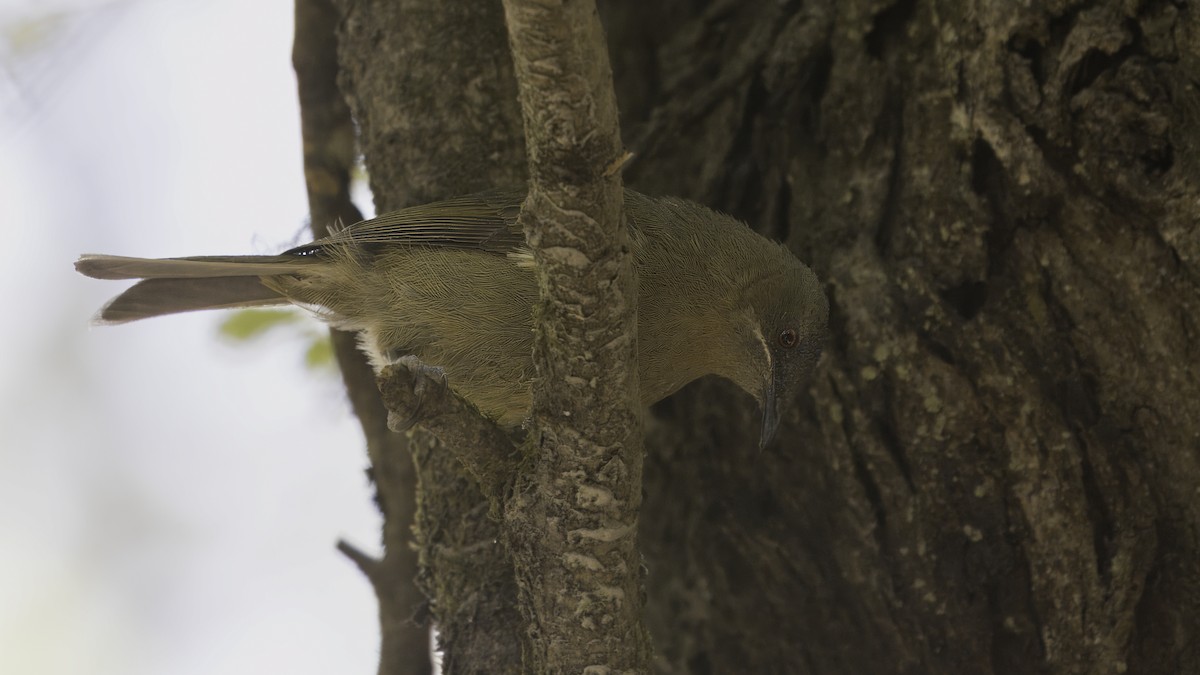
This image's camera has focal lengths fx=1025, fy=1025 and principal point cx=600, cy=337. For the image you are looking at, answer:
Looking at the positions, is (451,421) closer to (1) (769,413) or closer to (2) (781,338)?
(1) (769,413)

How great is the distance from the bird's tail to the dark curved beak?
1836 millimetres

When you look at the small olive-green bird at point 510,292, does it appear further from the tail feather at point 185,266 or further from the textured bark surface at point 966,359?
the textured bark surface at point 966,359

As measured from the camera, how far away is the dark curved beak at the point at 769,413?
3.54 m

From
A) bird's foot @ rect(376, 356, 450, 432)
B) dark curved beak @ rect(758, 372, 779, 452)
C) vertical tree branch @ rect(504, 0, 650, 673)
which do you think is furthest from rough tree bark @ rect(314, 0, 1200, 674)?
bird's foot @ rect(376, 356, 450, 432)

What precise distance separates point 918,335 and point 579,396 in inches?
50.4

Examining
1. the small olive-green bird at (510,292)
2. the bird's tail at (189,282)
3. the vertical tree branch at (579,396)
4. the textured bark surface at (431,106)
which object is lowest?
the vertical tree branch at (579,396)

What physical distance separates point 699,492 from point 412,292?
1.36 m

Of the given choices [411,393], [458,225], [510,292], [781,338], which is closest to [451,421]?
[411,393]

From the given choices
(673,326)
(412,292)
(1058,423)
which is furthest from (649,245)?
(1058,423)

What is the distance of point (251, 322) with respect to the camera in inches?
178

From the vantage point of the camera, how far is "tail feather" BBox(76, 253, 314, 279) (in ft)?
12.1

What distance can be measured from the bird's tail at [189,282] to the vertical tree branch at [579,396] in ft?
5.48

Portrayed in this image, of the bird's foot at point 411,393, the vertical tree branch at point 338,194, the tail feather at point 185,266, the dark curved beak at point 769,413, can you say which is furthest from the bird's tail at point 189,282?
the dark curved beak at point 769,413

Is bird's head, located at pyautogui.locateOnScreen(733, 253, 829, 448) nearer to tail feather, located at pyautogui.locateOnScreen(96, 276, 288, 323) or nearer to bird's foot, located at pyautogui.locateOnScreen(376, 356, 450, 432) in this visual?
bird's foot, located at pyautogui.locateOnScreen(376, 356, 450, 432)
